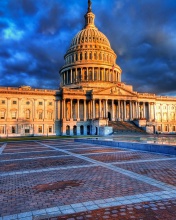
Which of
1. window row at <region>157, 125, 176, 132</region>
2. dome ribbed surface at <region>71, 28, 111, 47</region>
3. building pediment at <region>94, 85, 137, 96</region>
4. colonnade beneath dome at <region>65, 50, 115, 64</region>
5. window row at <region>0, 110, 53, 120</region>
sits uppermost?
dome ribbed surface at <region>71, 28, 111, 47</region>

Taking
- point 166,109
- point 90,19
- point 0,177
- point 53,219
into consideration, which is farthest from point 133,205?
point 90,19

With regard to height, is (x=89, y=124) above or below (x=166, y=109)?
below

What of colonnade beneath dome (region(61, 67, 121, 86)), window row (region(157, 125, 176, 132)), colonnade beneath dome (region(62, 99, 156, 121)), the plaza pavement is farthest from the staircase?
the plaza pavement

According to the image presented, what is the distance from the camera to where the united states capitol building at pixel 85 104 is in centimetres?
7338

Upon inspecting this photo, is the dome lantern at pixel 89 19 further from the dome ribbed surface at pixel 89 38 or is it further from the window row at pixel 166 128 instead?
the window row at pixel 166 128

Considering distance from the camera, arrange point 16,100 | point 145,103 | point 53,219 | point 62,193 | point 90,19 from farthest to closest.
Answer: point 90,19
point 145,103
point 16,100
point 62,193
point 53,219

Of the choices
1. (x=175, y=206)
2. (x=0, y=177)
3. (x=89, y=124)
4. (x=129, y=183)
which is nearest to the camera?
(x=175, y=206)

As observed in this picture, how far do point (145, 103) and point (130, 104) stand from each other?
10.1m

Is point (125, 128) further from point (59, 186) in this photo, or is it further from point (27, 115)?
point (59, 186)

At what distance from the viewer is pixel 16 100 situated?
73.8m

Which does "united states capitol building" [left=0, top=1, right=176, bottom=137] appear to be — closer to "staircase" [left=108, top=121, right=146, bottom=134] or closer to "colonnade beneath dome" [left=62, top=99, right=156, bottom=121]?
"colonnade beneath dome" [left=62, top=99, right=156, bottom=121]

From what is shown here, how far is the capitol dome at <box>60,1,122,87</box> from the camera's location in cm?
9759

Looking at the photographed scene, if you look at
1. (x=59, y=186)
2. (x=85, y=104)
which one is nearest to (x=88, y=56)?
(x=85, y=104)

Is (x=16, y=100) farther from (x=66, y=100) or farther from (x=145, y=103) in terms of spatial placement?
(x=145, y=103)
